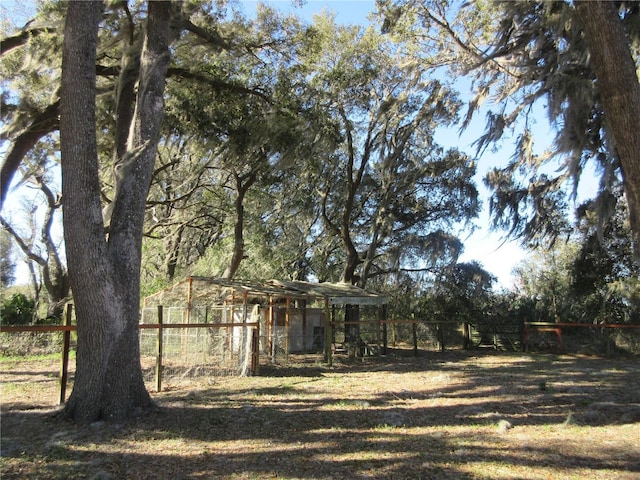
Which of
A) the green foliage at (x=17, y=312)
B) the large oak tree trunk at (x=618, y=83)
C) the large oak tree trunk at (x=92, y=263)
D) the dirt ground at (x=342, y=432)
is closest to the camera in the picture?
the dirt ground at (x=342, y=432)

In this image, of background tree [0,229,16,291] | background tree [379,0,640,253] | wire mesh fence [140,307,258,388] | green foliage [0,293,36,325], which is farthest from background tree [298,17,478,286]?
background tree [0,229,16,291]

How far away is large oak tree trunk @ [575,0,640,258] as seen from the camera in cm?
513

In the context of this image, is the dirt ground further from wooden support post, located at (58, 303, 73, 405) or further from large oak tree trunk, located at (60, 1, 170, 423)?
large oak tree trunk, located at (60, 1, 170, 423)

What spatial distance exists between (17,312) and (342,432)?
A: 17026 mm

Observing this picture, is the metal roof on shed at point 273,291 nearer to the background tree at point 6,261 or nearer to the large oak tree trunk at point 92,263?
the large oak tree trunk at point 92,263

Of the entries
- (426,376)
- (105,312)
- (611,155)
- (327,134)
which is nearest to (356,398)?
(426,376)

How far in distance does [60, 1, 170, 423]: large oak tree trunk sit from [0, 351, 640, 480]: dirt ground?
0.41m

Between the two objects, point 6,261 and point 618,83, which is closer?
point 618,83

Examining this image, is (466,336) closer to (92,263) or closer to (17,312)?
(92,263)

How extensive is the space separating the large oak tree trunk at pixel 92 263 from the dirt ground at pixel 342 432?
0.41 metres

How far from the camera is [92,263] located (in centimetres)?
576

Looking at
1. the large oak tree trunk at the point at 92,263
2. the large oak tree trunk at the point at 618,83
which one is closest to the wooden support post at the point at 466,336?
the large oak tree trunk at the point at 618,83

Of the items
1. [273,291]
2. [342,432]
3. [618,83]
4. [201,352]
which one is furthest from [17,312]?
[618,83]

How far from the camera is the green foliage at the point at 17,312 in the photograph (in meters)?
17.4
